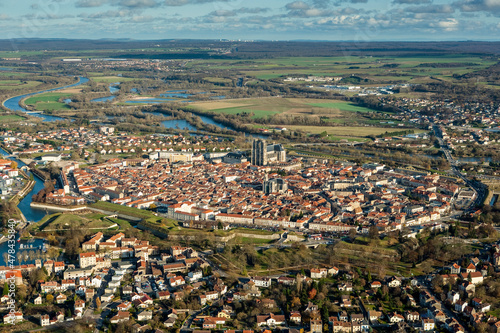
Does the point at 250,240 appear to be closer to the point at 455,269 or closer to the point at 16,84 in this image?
the point at 455,269

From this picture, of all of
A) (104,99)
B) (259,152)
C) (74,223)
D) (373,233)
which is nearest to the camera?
(373,233)

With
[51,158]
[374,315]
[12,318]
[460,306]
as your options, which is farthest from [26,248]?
[51,158]

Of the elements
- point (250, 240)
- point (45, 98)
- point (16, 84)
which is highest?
point (16, 84)

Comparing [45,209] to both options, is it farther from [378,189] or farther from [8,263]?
[378,189]

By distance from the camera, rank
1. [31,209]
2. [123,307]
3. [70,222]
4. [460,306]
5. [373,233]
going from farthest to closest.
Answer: [31,209]
[70,222]
[373,233]
[460,306]
[123,307]

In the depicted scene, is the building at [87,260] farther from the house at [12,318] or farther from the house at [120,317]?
the house at [120,317]

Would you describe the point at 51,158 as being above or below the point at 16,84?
below

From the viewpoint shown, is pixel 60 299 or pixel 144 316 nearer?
pixel 144 316
